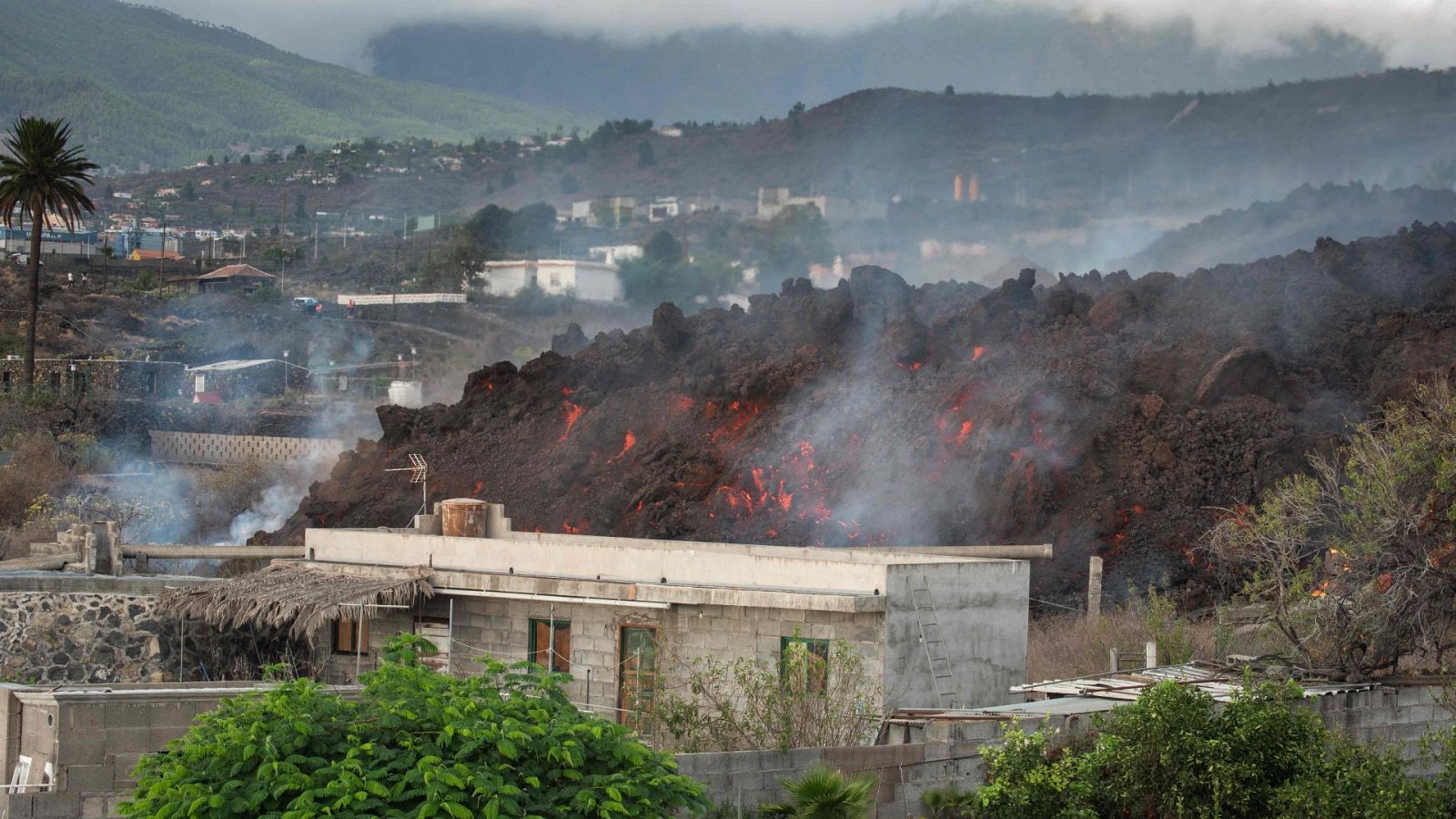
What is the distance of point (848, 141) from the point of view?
192 m

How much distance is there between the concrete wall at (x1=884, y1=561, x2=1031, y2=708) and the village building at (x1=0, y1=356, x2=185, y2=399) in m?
58.4

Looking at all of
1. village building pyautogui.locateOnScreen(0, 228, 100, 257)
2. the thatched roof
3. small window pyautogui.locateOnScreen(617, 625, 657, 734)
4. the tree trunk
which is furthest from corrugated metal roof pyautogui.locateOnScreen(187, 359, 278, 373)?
small window pyautogui.locateOnScreen(617, 625, 657, 734)

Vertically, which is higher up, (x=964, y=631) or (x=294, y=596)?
(x=964, y=631)

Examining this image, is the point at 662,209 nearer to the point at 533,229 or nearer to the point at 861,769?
the point at 533,229

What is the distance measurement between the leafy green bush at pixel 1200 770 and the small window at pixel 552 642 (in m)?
8.19

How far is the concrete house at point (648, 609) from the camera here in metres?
25.2

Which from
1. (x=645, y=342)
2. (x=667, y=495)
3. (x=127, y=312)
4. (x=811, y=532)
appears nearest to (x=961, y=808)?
(x=811, y=532)

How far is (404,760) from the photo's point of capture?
16578 mm

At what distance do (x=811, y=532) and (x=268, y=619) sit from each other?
73.1 ft

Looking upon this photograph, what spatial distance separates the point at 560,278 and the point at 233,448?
50.6 metres

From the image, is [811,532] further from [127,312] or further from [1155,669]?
[127,312]

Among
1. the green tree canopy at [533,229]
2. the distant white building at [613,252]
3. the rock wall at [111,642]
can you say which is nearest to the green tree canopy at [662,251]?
the distant white building at [613,252]

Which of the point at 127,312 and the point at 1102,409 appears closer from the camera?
the point at 1102,409

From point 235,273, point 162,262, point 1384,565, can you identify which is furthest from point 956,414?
point 162,262
